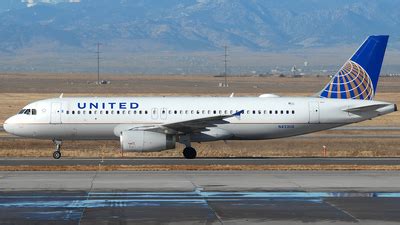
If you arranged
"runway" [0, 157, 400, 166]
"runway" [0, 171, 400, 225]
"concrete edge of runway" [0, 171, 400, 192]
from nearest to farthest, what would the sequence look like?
"runway" [0, 171, 400, 225] → "concrete edge of runway" [0, 171, 400, 192] → "runway" [0, 157, 400, 166]

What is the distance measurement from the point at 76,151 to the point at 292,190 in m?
20.6

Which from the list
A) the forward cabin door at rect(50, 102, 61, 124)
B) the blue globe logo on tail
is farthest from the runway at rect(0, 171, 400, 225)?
the blue globe logo on tail

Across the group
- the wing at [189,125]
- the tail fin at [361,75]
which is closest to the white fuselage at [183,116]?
the wing at [189,125]

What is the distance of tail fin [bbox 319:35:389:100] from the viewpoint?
49156mm

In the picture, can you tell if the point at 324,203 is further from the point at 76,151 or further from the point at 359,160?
the point at 76,151

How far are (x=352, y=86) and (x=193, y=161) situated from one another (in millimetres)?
9986

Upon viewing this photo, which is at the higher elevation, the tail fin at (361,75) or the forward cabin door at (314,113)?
the tail fin at (361,75)

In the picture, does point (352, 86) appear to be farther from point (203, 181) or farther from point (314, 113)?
point (203, 181)

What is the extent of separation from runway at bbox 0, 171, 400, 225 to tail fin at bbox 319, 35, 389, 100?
11.1 m

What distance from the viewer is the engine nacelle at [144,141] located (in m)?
45.0

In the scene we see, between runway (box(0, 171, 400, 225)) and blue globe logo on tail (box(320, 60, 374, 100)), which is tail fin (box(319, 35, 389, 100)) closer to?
blue globe logo on tail (box(320, 60, 374, 100))

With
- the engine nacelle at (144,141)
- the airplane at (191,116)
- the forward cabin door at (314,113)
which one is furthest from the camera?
the forward cabin door at (314,113)

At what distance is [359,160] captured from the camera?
146ft

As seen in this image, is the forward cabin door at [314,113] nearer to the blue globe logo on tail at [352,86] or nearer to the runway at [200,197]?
the blue globe logo on tail at [352,86]
